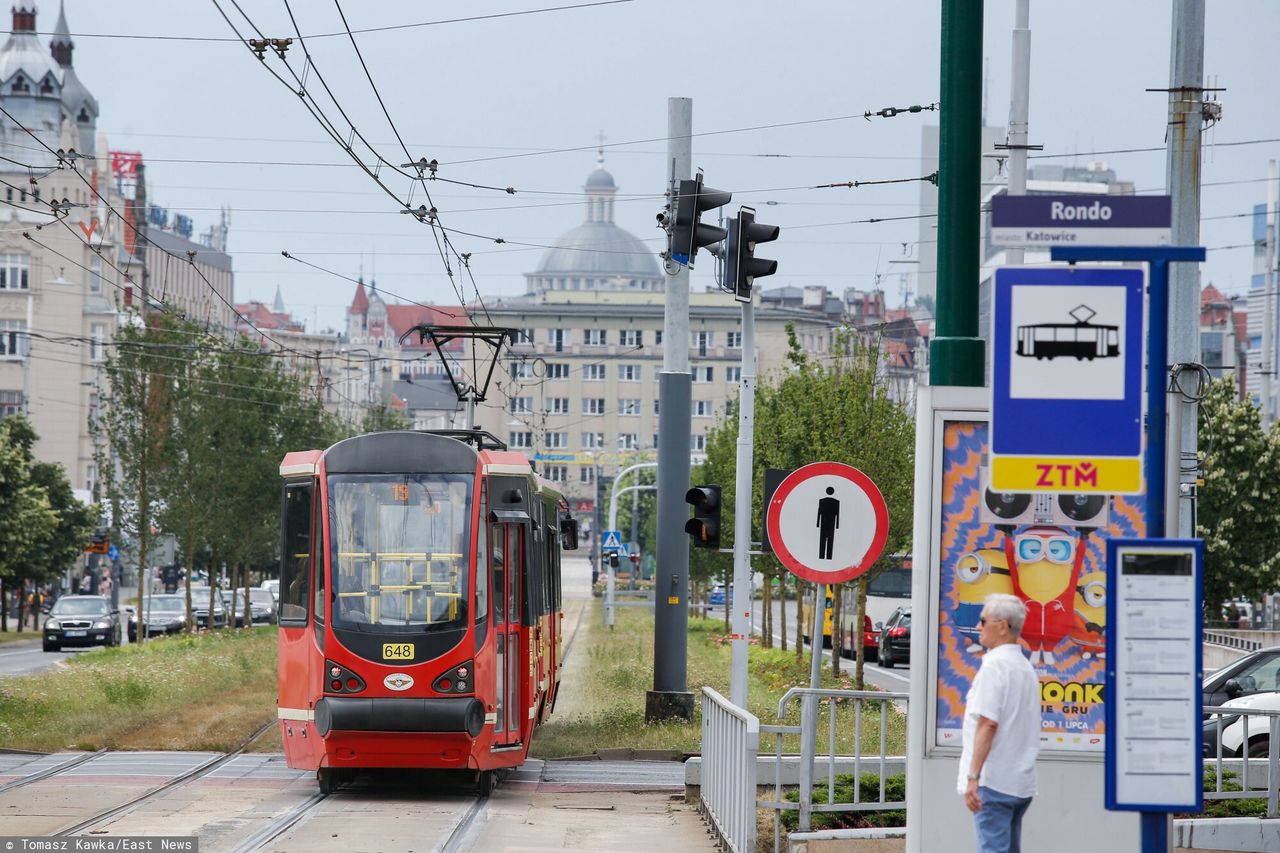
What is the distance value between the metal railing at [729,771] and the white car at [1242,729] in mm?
3632

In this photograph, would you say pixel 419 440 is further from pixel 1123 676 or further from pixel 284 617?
pixel 1123 676

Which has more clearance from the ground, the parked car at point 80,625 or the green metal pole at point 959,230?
the green metal pole at point 959,230

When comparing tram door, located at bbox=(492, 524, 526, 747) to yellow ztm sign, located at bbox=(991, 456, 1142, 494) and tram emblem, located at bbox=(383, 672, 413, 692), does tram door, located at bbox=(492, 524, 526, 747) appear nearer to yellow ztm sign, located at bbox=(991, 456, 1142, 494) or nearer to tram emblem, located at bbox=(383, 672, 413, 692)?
A: tram emblem, located at bbox=(383, 672, 413, 692)

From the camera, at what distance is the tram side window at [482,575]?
16.4 meters

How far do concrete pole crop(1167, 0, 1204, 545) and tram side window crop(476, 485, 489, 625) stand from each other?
577cm

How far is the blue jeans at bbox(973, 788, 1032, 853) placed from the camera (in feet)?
27.2

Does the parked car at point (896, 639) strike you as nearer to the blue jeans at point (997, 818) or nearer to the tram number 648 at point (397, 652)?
the tram number 648 at point (397, 652)

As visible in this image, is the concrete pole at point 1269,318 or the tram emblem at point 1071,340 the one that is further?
the concrete pole at point 1269,318

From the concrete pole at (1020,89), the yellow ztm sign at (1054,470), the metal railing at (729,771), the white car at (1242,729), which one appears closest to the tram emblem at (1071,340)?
the yellow ztm sign at (1054,470)

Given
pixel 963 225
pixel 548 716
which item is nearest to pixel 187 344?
pixel 548 716

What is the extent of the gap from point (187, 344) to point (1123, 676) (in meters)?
45.2

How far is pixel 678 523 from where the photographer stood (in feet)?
73.0

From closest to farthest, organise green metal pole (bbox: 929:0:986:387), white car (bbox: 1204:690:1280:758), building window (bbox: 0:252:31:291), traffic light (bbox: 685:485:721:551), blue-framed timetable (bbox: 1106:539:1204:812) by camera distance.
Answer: blue-framed timetable (bbox: 1106:539:1204:812), green metal pole (bbox: 929:0:986:387), white car (bbox: 1204:690:1280:758), traffic light (bbox: 685:485:721:551), building window (bbox: 0:252:31:291)

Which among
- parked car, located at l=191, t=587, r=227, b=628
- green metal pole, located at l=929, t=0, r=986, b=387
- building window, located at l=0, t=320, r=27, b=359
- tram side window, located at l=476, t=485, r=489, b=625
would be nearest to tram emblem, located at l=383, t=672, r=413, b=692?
tram side window, located at l=476, t=485, r=489, b=625
